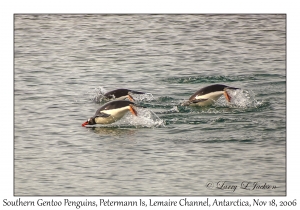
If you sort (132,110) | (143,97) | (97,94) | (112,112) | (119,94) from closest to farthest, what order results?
(132,110), (112,112), (143,97), (119,94), (97,94)

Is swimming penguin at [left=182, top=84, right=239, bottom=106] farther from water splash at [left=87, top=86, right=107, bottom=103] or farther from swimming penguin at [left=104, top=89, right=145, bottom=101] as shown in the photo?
water splash at [left=87, top=86, right=107, bottom=103]

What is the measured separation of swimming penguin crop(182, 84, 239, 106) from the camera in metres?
19.2

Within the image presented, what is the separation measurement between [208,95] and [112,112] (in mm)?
2866

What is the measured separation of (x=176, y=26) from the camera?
89.5ft

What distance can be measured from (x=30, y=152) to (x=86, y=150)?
129 centimetres

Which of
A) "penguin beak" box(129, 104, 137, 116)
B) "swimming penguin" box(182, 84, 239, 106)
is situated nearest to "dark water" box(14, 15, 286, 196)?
"penguin beak" box(129, 104, 137, 116)

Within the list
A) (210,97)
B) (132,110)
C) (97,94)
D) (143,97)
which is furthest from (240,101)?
(97,94)

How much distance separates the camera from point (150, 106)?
19.1 meters

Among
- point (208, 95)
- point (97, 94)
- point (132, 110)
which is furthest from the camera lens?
point (97, 94)

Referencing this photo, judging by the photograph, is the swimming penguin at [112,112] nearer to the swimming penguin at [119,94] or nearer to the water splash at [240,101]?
the swimming penguin at [119,94]

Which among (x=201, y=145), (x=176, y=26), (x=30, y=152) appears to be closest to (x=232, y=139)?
(x=201, y=145)

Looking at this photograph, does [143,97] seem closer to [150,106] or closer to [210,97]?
[150,106]

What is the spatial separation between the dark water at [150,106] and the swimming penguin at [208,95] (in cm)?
35
